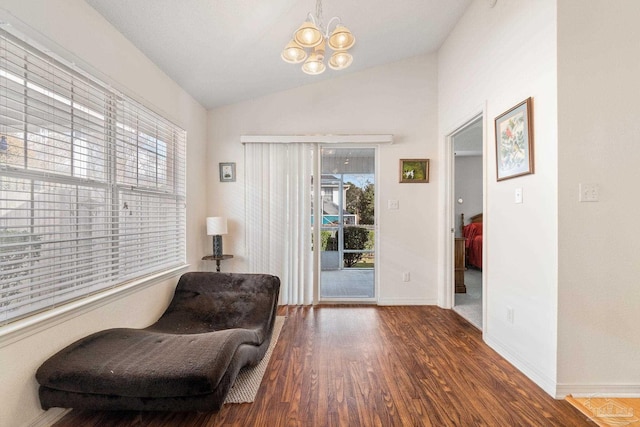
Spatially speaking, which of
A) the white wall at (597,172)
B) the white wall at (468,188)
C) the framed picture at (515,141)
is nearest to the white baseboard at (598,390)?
the white wall at (597,172)

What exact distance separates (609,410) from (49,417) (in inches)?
122

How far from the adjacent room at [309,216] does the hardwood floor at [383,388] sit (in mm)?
17

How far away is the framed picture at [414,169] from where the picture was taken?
11.5ft

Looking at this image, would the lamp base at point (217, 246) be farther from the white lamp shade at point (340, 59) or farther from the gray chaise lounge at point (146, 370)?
the white lamp shade at point (340, 59)

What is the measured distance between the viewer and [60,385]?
1399mm

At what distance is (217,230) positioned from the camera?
3266 mm

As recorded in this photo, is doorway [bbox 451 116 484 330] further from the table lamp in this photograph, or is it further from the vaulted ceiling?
the table lamp

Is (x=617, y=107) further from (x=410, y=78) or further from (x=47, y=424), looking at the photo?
(x=47, y=424)

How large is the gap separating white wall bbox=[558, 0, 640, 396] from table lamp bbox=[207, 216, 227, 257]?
3.02 meters

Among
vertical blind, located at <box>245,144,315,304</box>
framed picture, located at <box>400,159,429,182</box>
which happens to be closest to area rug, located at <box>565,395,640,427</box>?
framed picture, located at <box>400,159,429,182</box>

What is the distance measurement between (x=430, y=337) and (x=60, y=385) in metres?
2.60

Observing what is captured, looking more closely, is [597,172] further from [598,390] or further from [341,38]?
[341,38]

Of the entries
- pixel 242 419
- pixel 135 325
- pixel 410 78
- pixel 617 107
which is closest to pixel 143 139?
pixel 135 325

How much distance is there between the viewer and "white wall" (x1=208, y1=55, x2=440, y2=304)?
11.5 ft
